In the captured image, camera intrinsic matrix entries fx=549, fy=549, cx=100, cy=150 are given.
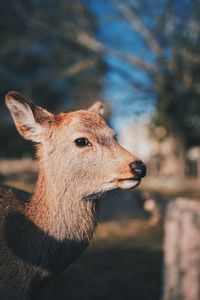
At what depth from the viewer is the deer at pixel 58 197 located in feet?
14.6

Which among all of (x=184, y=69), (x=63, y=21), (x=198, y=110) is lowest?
(x=198, y=110)

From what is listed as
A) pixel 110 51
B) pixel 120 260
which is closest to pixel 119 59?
pixel 110 51

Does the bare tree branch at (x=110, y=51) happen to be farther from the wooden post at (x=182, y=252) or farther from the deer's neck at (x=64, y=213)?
the deer's neck at (x=64, y=213)

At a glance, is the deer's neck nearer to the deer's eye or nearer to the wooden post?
the deer's eye

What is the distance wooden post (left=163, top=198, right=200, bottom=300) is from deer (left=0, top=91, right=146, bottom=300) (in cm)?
201

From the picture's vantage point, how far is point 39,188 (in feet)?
15.8

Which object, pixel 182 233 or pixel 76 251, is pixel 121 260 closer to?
pixel 182 233

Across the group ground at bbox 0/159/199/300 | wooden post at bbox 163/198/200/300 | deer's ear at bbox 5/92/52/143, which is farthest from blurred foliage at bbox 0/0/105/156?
deer's ear at bbox 5/92/52/143

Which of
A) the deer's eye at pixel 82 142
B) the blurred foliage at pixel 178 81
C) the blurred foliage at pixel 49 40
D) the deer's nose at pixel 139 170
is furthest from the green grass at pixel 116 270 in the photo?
the blurred foliage at pixel 49 40

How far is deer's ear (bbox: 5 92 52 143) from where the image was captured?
4805mm

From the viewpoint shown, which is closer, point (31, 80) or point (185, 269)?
point (185, 269)

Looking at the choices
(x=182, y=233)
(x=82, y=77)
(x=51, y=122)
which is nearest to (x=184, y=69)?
(x=82, y=77)

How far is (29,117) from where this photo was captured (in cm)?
488

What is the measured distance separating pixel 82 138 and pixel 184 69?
44.7ft
